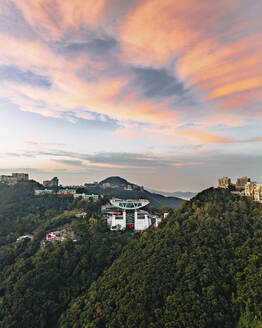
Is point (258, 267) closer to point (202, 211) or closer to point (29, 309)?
point (202, 211)

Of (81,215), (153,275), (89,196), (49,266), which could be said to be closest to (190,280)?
(153,275)

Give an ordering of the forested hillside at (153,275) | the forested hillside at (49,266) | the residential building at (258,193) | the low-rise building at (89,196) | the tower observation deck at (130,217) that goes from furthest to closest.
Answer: the low-rise building at (89,196) < the tower observation deck at (130,217) < the residential building at (258,193) < the forested hillside at (49,266) < the forested hillside at (153,275)

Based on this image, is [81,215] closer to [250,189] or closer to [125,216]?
[125,216]

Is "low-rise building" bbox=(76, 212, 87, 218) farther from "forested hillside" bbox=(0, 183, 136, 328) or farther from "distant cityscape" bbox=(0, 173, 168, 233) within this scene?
"forested hillside" bbox=(0, 183, 136, 328)

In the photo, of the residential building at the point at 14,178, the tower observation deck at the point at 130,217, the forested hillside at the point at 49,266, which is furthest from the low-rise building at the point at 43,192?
the tower observation deck at the point at 130,217

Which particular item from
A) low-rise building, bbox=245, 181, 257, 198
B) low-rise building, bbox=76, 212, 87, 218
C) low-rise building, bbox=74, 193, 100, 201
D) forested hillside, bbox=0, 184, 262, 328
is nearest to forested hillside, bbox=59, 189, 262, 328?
forested hillside, bbox=0, 184, 262, 328

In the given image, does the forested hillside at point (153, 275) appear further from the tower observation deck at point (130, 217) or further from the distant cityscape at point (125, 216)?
the tower observation deck at point (130, 217)


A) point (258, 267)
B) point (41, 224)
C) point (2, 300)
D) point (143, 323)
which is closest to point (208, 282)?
point (258, 267)
